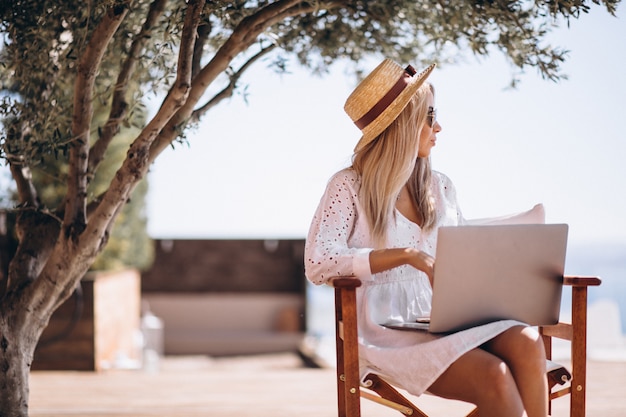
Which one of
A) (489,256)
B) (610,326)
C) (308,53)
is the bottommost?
(610,326)

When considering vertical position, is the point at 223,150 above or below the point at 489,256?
above

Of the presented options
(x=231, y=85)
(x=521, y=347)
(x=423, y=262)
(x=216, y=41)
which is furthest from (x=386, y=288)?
(x=216, y=41)

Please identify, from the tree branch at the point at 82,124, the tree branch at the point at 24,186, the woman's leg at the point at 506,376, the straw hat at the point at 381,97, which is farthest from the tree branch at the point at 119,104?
the woman's leg at the point at 506,376

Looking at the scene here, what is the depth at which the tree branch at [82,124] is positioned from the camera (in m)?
2.66

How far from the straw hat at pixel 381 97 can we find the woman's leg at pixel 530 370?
2.63ft

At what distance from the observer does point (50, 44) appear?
3.13 metres

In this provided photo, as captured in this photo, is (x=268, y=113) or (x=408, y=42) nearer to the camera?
(x=408, y=42)

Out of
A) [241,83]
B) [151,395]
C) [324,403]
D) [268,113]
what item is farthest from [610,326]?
[268,113]

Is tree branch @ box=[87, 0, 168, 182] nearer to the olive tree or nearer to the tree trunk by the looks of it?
the olive tree

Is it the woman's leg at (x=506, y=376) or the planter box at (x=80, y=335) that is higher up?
the woman's leg at (x=506, y=376)

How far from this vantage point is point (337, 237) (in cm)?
239

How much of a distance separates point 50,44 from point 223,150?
22691 mm

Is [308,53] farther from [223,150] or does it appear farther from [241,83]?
[223,150]

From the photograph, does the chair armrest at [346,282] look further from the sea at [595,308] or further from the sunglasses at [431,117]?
the sea at [595,308]
